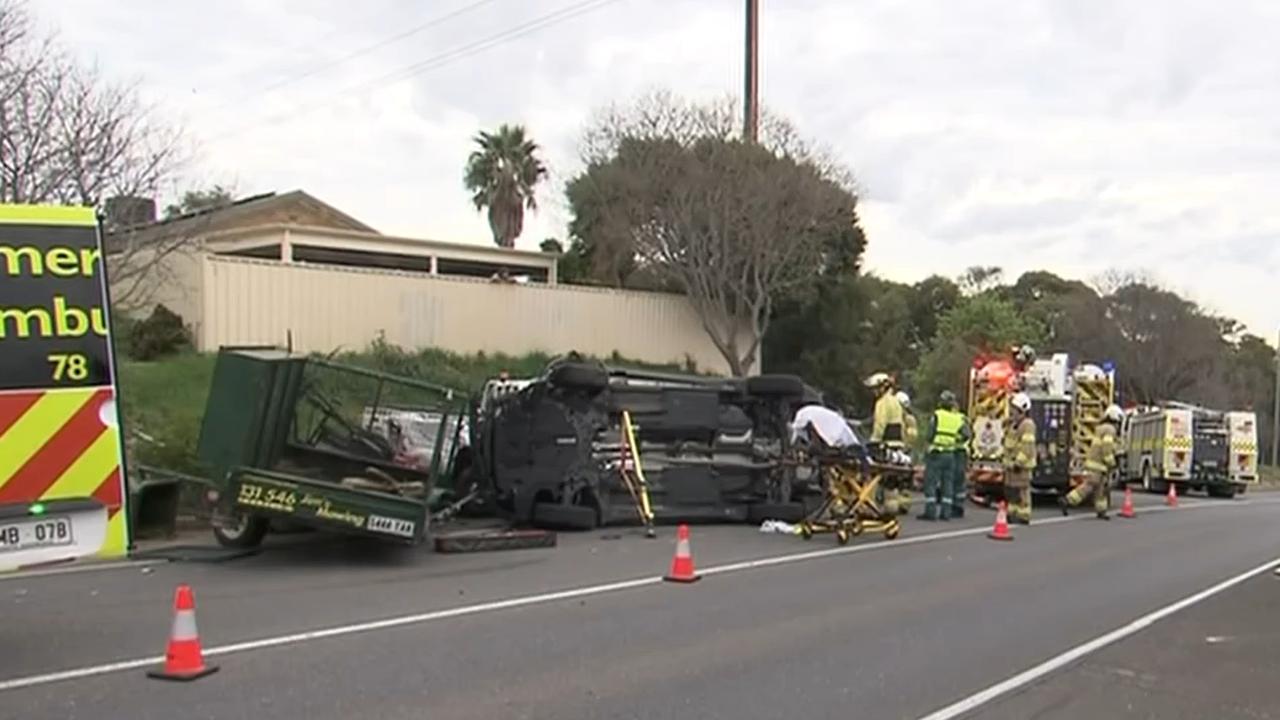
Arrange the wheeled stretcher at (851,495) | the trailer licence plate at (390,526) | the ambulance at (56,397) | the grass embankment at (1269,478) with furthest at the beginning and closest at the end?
1. the grass embankment at (1269,478)
2. the wheeled stretcher at (851,495)
3. the trailer licence plate at (390,526)
4. the ambulance at (56,397)

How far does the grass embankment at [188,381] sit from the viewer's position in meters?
15.8

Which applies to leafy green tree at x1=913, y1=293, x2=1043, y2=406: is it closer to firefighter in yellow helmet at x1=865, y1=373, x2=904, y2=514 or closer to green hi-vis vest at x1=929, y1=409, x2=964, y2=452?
green hi-vis vest at x1=929, y1=409, x2=964, y2=452

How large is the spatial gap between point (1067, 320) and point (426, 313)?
5382cm

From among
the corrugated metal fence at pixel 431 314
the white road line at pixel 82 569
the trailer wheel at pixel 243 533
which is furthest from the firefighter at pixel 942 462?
the corrugated metal fence at pixel 431 314

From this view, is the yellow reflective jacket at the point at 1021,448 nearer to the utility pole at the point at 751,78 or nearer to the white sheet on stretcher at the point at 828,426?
the white sheet on stretcher at the point at 828,426

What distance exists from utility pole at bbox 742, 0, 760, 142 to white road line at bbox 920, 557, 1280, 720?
28.4 metres

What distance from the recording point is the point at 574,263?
4662 centimetres

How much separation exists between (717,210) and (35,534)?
3267 cm

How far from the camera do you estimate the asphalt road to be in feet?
24.2

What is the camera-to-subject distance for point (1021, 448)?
66.6ft

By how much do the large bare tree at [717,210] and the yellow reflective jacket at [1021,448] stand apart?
63.5 ft

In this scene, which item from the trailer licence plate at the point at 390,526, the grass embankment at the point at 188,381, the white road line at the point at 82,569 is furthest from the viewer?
the grass embankment at the point at 188,381

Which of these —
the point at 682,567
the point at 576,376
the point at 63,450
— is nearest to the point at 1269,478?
the point at 576,376

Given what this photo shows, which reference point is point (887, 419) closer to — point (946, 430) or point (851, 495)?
point (946, 430)
